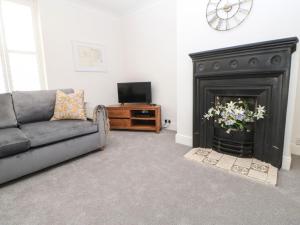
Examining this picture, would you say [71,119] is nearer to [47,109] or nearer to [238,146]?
[47,109]

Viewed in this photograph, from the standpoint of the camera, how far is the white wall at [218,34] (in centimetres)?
173

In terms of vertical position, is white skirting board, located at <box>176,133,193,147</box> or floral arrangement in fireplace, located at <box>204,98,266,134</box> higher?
floral arrangement in fireplace, located at <box>204,98,266,134</box>

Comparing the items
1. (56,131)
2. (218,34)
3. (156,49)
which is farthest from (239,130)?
(156,49)

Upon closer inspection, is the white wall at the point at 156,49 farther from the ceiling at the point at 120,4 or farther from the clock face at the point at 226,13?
the clock face at the point at 226,13

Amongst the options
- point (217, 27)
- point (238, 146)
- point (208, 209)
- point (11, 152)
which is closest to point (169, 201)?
point (208, 209)

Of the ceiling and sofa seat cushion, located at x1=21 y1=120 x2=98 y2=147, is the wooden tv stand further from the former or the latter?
the ceiling

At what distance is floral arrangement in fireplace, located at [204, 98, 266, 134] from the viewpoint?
1967 millimetres

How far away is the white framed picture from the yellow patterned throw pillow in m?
1.16

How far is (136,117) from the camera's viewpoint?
3.52 meters

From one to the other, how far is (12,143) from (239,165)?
2418 mm

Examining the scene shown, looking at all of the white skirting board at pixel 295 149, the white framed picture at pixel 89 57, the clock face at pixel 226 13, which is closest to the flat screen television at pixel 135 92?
the white framed picture at pixel 89 57

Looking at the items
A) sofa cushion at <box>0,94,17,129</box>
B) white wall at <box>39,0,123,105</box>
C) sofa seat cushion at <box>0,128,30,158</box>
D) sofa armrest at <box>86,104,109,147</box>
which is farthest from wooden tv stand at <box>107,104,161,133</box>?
sofa seat cushion at <box>0,128,30,158</box>

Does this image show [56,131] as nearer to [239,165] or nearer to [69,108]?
[69,108]

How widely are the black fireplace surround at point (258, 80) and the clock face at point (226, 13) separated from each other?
0.36m
